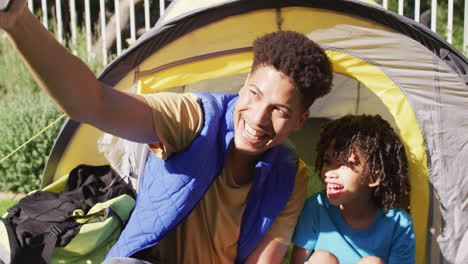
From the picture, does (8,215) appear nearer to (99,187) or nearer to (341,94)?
(99,187)

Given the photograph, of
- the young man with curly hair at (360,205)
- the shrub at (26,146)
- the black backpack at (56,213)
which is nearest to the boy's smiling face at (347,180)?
the young man with curly hair at (360,205)

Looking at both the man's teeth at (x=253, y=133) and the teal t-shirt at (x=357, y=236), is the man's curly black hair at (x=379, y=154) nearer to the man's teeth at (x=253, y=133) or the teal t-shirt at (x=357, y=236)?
the teal t-shirt at (x=357, y=236)

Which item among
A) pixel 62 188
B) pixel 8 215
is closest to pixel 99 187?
pixel 62 188

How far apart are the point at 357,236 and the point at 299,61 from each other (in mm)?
831

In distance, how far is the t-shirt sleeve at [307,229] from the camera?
5.70ft

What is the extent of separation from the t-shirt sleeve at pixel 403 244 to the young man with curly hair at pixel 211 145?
407mm

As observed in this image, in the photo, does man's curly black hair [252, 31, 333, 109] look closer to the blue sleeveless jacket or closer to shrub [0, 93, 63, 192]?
the blue sleeveless jacket

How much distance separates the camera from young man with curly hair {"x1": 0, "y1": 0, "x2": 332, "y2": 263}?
102cm

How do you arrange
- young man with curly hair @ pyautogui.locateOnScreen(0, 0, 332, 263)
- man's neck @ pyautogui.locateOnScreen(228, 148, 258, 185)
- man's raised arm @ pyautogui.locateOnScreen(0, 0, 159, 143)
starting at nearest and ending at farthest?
man's raised arm @ pyautogui.locateOnScreen(0, 0, 159, 143), young man with curly hair @ pyautogui.locateOnScreen(0, 0, 332, 263), man's neck @ pyautogui.locateOnScreen(228, 148, 258, 185)

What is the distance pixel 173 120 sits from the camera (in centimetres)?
131

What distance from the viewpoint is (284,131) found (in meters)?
1.41

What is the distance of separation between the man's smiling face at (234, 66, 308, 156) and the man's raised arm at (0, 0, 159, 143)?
12.7 inches

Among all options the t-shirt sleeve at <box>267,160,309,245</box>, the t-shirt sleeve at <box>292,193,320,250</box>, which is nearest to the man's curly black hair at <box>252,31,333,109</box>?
the t-shirt sleeve at <box>267,160,309,245</box>

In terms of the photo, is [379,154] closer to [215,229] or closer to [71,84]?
[215,229]
